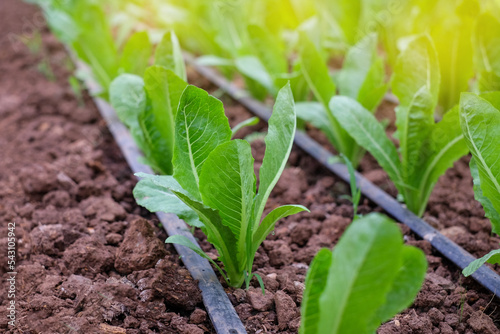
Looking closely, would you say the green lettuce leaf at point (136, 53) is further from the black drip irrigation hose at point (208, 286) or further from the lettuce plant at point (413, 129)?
the lettuce plant at point (413, 129)

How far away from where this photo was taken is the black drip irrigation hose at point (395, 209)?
1.50 m

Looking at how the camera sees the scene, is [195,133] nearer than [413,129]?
Yes

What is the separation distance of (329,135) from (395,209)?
1.67ft

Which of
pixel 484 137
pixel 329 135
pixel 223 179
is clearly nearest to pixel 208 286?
pixel 223 179

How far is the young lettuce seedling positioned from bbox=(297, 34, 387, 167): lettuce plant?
29.1 inches

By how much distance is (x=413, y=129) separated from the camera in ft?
5.74

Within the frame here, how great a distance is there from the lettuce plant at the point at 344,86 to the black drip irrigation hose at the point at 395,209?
117 mm

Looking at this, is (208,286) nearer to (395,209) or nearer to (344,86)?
(395,209)

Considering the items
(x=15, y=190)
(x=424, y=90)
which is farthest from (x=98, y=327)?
(x=424, y=90)

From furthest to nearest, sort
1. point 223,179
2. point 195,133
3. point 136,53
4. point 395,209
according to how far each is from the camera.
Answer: point 136,53 → point 395,209 → point 195,133 → point 223,179

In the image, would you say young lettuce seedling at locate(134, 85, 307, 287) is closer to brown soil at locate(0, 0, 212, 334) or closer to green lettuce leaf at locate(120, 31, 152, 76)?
brown soil at locate(0, 0, 212, 334)

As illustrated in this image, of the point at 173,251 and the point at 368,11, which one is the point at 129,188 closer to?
the point at 173,251

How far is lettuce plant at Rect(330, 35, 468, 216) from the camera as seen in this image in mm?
1716

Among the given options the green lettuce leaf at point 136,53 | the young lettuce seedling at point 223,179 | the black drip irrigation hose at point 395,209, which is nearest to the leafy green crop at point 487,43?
the black drip irrigation hose at point 395,209
